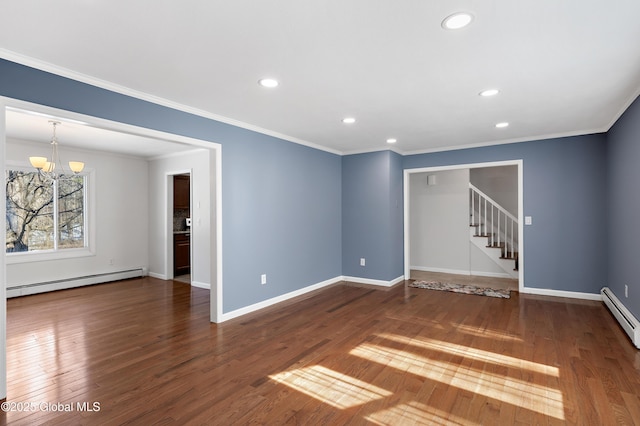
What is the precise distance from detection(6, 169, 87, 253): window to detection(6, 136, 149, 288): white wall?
239 millimetres

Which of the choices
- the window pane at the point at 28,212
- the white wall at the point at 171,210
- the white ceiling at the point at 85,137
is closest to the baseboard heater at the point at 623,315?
the white ceiling at the point at 85,137

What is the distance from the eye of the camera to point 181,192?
23.8 feet

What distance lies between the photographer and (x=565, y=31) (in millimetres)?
2129

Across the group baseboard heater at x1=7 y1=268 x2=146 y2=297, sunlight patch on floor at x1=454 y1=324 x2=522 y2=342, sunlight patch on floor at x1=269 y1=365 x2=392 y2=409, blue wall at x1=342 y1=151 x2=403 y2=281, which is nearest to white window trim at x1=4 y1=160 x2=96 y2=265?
baseboard heater at x1=7 y1=268 x2=146 y2=297

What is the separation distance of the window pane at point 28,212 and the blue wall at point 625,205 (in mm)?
8232

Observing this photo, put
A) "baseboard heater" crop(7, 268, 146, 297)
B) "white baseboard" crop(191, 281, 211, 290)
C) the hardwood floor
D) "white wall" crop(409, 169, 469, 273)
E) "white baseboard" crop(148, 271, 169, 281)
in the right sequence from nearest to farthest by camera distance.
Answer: the hardwood floor, "baseboard heater" crop(7, 268, 146, 297), "white baseboard" crop(191, 281, 211, 290), "white baseboard" crop(148, 271, 169, 281), "white wall" crop(409, 169, 469, 273)

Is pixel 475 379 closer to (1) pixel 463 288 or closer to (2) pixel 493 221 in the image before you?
(1) pixel 463 288

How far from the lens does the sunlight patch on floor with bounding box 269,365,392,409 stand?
2338 mm

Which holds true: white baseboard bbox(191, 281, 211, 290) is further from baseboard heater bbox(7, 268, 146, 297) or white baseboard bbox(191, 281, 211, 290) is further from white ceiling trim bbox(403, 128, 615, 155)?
white ceiling trim bbox(403, 128, 615, 155)

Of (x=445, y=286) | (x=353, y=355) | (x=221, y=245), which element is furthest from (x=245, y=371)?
(x=445, y=286)

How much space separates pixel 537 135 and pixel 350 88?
3544 millimetres

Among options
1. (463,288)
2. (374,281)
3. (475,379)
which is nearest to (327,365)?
(475,379)

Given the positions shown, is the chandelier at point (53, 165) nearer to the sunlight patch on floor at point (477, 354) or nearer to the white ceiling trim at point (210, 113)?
the white ceiling trim at point (210, 113)

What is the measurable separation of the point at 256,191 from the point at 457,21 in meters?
3.14
